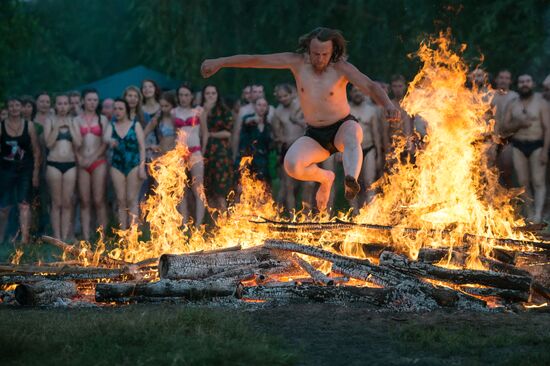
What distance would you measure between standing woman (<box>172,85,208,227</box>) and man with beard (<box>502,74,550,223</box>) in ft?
14.4

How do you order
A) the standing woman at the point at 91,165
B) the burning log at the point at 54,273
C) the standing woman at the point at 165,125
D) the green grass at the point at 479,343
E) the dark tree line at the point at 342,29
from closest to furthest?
the green grass at the point at 479,343 → the burning log at the point at 54,273 → the standing woman at the point at 91,165 → the standing woman at the point at 165,125 → the dark tree line at the point at 342,29

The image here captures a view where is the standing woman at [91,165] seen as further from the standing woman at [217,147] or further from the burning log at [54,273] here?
the burning log at [54,273]

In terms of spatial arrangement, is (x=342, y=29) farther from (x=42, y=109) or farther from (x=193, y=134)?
(x=42, y=109)

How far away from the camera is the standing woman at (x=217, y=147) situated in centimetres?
1332

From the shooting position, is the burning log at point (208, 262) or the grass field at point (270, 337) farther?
the burning log at point (208, 262)

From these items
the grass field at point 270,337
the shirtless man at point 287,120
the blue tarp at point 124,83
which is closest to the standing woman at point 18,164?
the shirtless man at point 287,120

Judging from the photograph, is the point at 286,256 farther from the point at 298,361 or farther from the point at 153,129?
the point at 153,129

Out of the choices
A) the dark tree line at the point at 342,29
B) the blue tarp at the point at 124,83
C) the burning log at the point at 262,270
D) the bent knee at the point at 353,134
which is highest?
the dark tree line at the point at 342,29

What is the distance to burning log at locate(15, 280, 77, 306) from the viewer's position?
25.7 ft

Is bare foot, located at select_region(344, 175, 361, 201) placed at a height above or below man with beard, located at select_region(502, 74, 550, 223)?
below

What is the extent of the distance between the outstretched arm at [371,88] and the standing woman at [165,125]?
13.2 feet

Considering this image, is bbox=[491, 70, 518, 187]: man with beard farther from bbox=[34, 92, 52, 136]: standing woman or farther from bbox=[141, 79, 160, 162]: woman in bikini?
bbox=[34, 92, 52, 136]: standing woman

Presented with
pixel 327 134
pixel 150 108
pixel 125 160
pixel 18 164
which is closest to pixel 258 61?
pixel 327 134

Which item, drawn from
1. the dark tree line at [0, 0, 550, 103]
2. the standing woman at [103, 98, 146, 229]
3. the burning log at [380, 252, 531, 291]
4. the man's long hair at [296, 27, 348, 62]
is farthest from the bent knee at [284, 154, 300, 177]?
the dark tree line at [0, 0, 550, 103]
